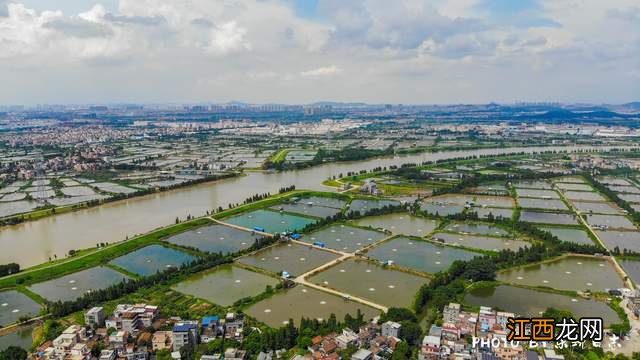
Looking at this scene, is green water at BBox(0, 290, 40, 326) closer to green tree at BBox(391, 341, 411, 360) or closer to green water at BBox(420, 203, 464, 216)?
green tree at BBox(391, 341, 411, 360)

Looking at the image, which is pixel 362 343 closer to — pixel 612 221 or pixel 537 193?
pixel 612 221

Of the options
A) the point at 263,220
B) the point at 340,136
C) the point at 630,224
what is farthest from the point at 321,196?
the point at 340,136

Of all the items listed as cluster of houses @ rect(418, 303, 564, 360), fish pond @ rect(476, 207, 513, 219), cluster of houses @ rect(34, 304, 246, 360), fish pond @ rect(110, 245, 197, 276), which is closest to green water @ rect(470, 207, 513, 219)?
fish pond @ rect(476, 207, 513, 219)

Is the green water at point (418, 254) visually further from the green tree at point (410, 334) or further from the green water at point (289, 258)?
the green tree at point (410, 334)

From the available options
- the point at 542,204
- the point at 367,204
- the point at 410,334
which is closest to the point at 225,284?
the point at 410,334

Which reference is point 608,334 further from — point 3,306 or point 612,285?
point 3,306
